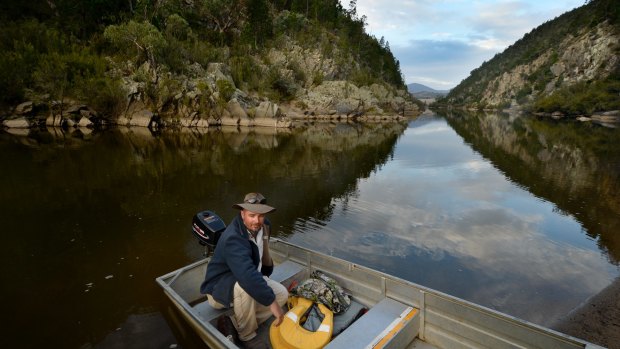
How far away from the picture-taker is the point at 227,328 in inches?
187

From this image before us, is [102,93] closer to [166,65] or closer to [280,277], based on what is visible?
[166,65]

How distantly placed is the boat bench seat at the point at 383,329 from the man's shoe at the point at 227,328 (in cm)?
134

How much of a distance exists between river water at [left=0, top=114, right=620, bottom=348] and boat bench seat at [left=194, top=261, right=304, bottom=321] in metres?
0.62

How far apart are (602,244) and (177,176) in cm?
1663

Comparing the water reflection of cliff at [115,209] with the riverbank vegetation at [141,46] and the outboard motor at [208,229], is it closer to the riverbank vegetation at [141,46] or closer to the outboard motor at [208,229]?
the outboard motor at [208,229]

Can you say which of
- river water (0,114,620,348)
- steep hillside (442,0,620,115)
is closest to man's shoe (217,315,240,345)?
river water (0,114,620,348)

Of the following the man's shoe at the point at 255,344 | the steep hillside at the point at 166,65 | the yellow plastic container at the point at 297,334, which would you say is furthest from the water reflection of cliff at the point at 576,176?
the steep hillside at the point at 166,65

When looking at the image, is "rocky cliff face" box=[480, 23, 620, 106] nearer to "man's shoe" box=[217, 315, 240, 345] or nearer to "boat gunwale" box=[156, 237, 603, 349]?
"boat gunwale" box=[156, 237, 603, 349]

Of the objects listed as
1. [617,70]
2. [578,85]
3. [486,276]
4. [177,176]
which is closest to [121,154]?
[177,176]

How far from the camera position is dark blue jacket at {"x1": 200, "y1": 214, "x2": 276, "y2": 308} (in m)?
4.18

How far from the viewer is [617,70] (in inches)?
3423

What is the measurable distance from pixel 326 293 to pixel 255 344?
1.26m

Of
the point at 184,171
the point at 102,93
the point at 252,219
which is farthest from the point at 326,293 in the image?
the point at 102,93

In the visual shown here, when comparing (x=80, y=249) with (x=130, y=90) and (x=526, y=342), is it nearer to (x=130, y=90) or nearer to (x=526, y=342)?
(x=526, y=342)
